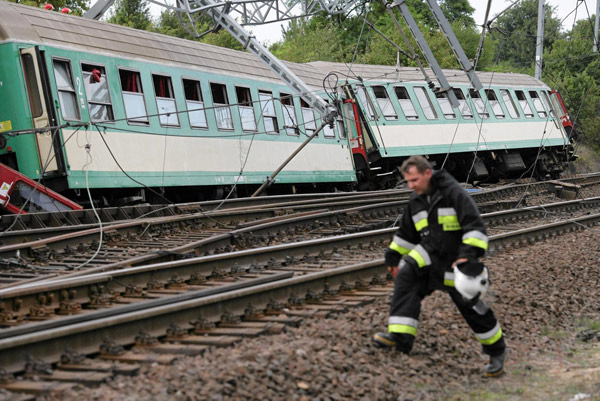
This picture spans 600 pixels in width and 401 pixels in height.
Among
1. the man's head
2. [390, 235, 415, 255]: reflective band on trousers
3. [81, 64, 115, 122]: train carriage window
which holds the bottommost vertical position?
[390, 235, 415, 255]: reflective band on trousers

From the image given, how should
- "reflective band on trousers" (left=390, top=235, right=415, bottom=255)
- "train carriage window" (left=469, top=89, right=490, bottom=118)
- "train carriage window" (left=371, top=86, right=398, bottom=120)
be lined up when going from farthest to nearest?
1. "train carriage window" (left=469, top=89, right=490, bottom=118)
2. "train carriage window" (left=371, top=86, right=398, bottom=120)
3. "reflective band on trousers" (left=390, top=235, right=415, bottom=255)

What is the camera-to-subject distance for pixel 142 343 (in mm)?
5488

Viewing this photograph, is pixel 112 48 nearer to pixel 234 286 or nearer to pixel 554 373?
pixel 234 286

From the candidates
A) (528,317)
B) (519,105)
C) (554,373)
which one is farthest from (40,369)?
(519,105)

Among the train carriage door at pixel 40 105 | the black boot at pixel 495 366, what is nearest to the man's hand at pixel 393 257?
the black boot at pixel 495 366

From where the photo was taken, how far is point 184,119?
609 inches

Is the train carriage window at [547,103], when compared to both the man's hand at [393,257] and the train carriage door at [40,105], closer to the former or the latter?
the train carriage door at [40,105]

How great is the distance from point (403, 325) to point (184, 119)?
1047cm

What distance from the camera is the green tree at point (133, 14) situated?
169 feet

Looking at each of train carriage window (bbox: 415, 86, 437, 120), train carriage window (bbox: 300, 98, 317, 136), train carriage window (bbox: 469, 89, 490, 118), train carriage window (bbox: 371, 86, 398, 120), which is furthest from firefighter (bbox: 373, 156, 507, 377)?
train carriage window (bbox: 469, 89, 490, 118)

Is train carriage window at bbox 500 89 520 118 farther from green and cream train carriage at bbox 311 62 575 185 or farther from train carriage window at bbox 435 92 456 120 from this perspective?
train carriage window at bbox 435 92 456 120

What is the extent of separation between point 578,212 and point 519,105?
38.4ft

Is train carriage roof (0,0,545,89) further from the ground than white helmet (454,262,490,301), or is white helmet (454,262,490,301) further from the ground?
train carriage roof (0,0,545,89)

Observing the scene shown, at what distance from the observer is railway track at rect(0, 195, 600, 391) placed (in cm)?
503
